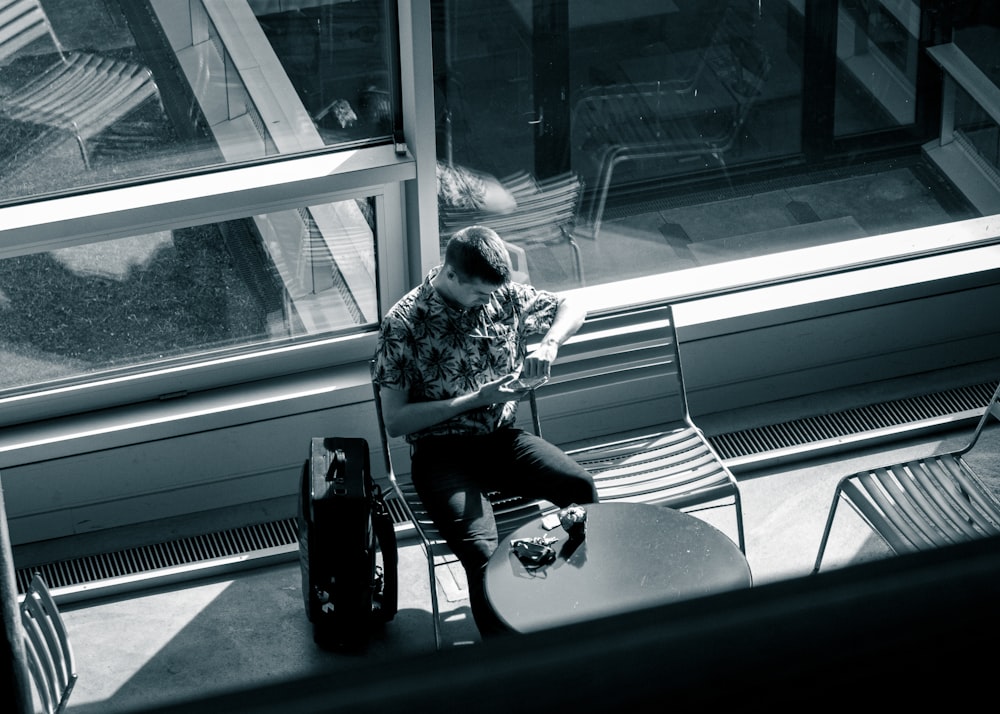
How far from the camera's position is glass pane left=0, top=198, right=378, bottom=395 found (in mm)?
4473

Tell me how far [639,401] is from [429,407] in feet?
5.04

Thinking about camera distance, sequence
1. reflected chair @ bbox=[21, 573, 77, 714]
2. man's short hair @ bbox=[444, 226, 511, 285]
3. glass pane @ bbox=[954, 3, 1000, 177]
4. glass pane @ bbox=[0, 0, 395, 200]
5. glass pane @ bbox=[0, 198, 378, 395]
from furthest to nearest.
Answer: glass pane @ bbox=[954, 3, 1000, 177] < glass pane @ bbox=[0, 198, 378, 395] < glass pane @ bbox=[0, 0, 395, 200] < man's short hair @ bbox=[444, 226, 511, 285] < reflected chair @ bbox=[21, 573, 77, 714]

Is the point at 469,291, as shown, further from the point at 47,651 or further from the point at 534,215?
the point at 47,651

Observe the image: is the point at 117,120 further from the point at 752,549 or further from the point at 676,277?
the point at 752,549

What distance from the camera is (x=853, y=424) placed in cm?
535

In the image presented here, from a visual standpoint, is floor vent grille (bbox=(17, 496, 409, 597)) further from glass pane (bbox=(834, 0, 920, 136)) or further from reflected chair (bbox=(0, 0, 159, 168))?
glass pane (bbox=(834, 0, 920, 136))

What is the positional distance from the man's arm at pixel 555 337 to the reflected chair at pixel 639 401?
245 mm

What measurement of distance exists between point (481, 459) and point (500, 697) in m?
3.86

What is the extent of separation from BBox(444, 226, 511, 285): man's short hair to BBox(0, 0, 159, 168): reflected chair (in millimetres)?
1294

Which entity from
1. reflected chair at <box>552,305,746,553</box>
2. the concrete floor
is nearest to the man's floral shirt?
reflected chair at <box>552,305,746,553</box>

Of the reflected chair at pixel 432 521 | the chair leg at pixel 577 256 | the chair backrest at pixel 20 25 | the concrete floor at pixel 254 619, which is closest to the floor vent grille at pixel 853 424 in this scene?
the concrete floor at pixel 254 619

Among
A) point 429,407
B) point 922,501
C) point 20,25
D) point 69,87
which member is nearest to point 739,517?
point 922,501

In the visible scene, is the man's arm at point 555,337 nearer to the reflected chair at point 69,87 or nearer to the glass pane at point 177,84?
the glass pane at point 177,84

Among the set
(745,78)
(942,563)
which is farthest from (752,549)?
(942,563)
